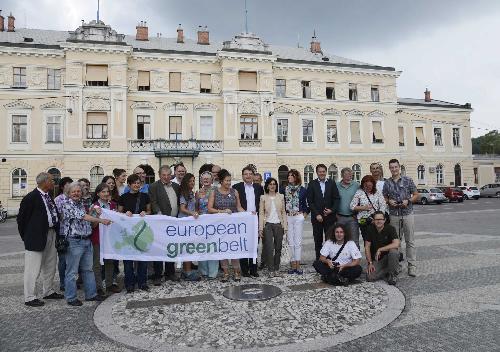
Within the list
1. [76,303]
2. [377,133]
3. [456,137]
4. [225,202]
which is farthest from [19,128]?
[456,137]

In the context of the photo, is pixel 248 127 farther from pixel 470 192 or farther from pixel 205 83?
pixel 470 192

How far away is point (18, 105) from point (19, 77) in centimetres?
223

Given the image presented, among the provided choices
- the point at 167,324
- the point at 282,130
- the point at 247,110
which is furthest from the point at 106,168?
the point at 167,324

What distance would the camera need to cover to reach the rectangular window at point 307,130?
35438mm

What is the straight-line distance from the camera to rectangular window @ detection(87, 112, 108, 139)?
29922 millimetres

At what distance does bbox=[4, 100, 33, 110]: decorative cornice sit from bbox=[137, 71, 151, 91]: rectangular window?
8.66 metres

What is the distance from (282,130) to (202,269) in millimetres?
28047

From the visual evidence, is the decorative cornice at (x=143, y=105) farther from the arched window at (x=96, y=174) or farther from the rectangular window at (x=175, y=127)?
the arched window at (x=96, y=174)

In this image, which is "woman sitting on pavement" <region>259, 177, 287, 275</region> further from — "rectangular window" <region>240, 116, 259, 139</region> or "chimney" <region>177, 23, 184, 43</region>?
"chimney" <region>177, 23, 184, 43</region>

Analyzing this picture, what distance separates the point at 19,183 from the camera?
2953 centimetres

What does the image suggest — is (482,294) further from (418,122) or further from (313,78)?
(418,122)

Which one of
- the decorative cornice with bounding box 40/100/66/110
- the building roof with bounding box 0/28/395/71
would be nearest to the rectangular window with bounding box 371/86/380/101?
the building roof with bounding box 0/28/395/71

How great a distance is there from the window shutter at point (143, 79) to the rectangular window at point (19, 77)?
29.0ft

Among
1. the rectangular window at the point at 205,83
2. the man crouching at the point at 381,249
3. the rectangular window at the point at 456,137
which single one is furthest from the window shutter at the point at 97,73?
the rectangular window at the point at 456,137
